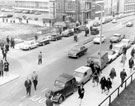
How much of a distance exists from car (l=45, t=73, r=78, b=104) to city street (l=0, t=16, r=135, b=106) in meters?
1.13

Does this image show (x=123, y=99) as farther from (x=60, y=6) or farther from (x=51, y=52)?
(x=60, y=6)

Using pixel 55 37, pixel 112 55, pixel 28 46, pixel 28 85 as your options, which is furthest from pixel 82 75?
pixel 55 37

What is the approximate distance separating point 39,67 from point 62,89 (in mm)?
9469

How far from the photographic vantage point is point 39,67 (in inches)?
1184

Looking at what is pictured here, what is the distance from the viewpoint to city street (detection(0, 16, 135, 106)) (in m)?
21.8

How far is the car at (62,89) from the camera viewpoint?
20.5 metres

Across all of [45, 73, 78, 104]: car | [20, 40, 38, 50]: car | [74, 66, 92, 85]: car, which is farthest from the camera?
[20, 40, 38, 50]: car

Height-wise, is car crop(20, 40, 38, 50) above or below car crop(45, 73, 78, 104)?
above

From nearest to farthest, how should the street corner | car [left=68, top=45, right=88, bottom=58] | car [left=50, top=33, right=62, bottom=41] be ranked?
the street corner
car [left=68, top=45, right=88, bottom=58]
car [left=50, top=33, right=62, bottom=41]

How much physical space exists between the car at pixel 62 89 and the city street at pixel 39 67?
1131 mm

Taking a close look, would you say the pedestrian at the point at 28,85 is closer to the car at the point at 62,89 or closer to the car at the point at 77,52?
the car at the point at 62,89

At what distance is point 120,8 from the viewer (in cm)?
10488

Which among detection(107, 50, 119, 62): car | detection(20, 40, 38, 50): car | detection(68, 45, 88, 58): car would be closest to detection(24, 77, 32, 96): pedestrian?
detection(68, 45, 88, 58): car

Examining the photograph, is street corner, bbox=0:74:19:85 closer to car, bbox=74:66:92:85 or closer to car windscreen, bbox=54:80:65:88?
car windscreen, bbox=54:80:65:88
